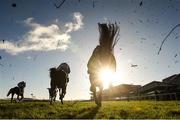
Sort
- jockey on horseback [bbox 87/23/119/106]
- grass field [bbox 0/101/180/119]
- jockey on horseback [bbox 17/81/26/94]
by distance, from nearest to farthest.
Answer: grass field [bbox 0/101/180/119] → jockey on horseback [bbox 87/23/119/106] → jockey on horseback [bbox 17/81/26/94]

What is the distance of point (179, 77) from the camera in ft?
269

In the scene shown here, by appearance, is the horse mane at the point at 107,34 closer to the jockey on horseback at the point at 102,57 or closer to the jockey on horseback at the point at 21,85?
the jockey on horseback at the point at 102,57

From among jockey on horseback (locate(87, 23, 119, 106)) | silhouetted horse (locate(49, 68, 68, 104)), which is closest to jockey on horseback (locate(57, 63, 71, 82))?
silhouetted horse (locate(49, 68, 68, 104))

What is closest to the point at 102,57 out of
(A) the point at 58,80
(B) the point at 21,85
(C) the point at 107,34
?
(C) the point at 107,34

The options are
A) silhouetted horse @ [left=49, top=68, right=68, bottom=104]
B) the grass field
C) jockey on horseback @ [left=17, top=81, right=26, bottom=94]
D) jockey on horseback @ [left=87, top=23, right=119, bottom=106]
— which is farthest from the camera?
jockey on horseback @ [left=17, top=81, right=26, bottom=94]

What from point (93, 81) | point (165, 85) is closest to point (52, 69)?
point (93, 81)

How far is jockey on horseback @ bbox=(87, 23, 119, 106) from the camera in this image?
527 inches

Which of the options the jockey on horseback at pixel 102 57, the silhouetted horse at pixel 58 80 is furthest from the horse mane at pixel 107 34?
the silhouetted horse at pixel 58 80

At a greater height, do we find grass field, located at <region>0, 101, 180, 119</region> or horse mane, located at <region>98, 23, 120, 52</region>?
horse mane, located at <region>98, 23, 120, 52</region>

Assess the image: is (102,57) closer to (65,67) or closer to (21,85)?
(65,67)

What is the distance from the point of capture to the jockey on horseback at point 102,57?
13398 millimetres

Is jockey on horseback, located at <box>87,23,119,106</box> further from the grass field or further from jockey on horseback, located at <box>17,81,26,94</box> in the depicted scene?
jockey on horseback, located at <box>17,81,26,94</box>

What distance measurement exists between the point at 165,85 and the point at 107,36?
187 ft

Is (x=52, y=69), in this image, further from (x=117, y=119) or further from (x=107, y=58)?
(x=117, y=119)
